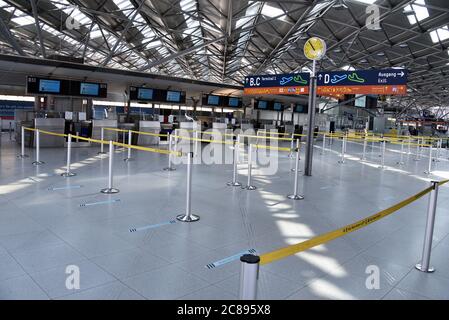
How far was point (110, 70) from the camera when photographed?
627 inches

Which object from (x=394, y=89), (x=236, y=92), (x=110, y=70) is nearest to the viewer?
(x=394, y=89)

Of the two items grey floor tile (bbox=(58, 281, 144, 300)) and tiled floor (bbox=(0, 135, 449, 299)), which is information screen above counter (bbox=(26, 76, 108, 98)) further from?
grey floor tile (bbox=(58, 281, 144, 300))

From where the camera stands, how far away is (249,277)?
1745 millimetres

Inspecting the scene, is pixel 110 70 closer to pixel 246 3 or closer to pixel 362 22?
pixel 246 3

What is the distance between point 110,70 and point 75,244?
524 inches

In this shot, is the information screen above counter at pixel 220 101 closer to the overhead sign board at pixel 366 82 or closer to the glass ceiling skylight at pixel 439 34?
the overhead sign board at pixel 366 82

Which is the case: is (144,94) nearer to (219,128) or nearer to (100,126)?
(100,126)

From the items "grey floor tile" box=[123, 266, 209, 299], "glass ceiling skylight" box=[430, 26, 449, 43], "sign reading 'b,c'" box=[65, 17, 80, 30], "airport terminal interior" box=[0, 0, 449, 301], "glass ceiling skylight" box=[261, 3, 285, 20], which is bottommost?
"grey floor tile" box=[123, 266, 209, 299]

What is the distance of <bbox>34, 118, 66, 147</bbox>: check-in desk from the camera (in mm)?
14462

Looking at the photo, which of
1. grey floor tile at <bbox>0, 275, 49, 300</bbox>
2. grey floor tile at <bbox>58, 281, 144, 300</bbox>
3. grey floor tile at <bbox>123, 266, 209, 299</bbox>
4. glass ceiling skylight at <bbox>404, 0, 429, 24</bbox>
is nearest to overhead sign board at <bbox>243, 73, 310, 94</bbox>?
glass ceiling skylight at <bbox>404, 0, 429, 24</bbox>

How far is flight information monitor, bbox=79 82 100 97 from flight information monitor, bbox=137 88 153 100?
99.7 inches

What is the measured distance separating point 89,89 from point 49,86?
1810 millimetres
